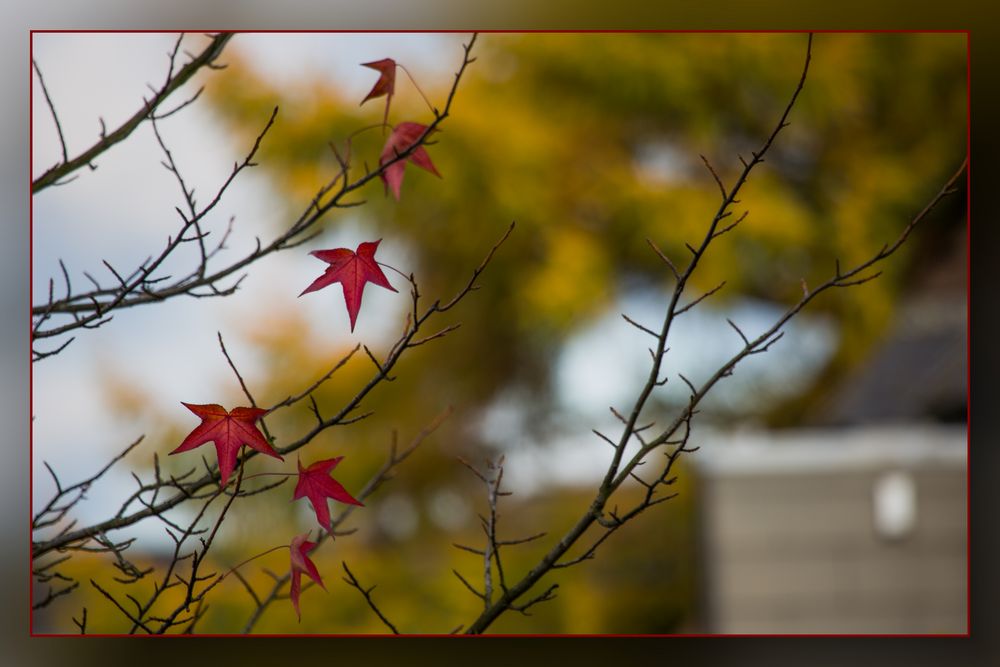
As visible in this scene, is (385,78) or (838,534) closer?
(385,78)

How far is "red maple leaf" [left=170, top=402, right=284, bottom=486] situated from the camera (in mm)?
885

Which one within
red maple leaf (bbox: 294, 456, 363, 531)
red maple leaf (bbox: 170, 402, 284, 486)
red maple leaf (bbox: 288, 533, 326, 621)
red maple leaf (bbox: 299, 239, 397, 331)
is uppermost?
red maple leaf (bbox: 299, 239, 397, 331)

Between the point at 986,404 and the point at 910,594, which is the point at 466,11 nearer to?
the point at 986,404

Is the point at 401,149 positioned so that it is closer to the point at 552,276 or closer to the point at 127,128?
the point at 127,128

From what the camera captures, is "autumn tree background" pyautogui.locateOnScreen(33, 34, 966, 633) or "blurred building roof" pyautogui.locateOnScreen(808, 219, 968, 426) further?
"autumn tree background" pyautogui.locateOnScreen(33, 34, 966, 633)

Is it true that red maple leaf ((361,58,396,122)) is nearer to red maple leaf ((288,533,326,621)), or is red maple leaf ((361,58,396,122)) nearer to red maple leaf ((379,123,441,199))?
red maple leaf ((379,123,441,199))

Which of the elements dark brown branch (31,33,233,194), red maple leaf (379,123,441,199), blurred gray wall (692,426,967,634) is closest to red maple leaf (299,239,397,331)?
red maple leaf (379,123,441,199)

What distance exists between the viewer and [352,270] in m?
0.96

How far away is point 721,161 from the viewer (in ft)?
17.7

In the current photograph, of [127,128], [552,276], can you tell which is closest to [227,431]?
[127,128]

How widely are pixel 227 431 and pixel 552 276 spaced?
436 cm

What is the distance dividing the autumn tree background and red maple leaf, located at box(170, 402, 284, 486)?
12.6ft

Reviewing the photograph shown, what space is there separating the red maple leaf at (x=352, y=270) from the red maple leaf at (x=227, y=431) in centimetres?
14

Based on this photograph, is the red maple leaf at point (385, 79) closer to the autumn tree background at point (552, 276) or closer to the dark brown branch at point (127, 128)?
the dark brown branch at point (127, 128)
